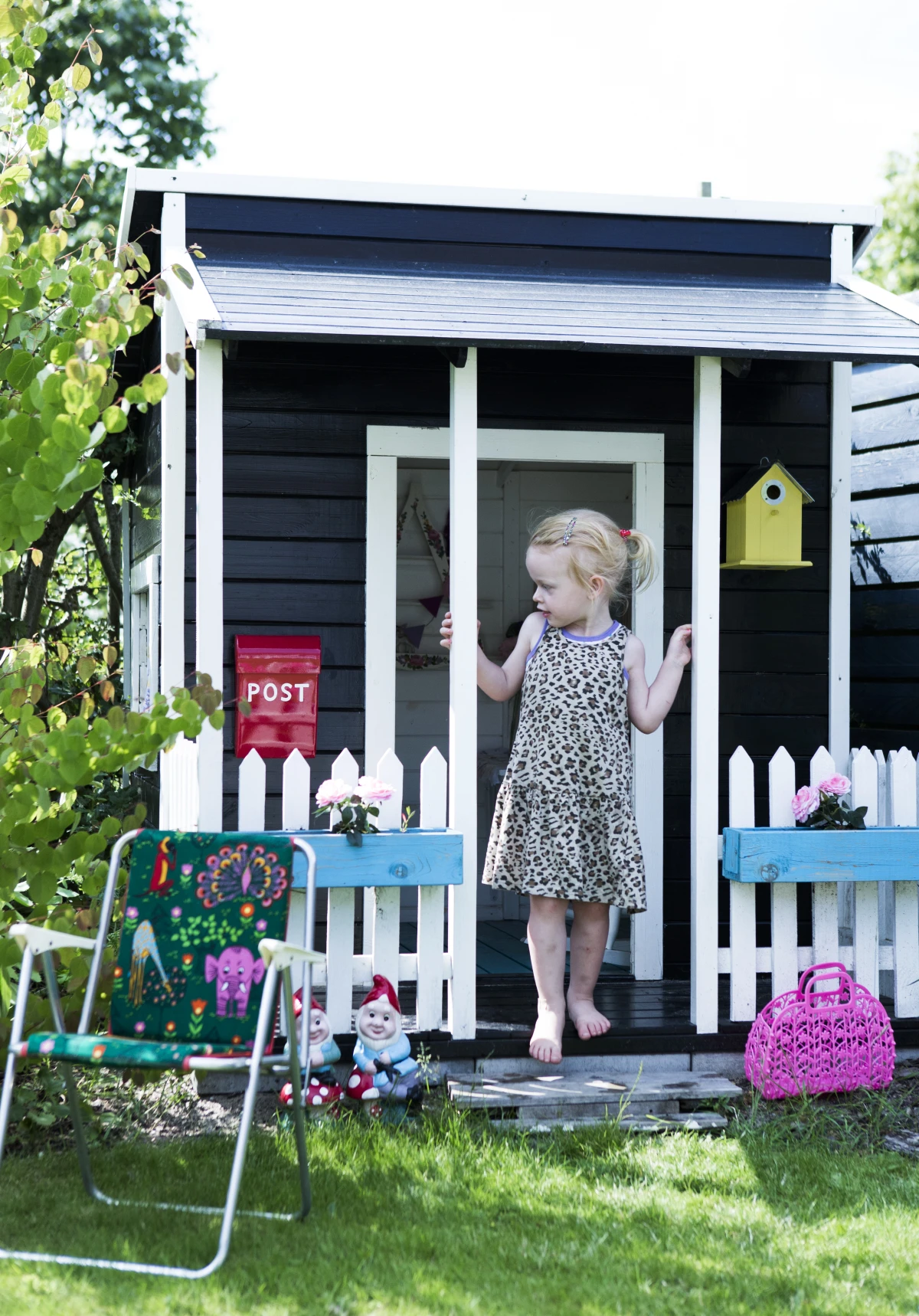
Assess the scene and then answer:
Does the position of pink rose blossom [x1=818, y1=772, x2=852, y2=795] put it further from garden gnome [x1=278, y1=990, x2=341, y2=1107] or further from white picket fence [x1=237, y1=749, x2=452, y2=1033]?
garden gnome [x1=278, y1=990, x2=341, y2=1107]

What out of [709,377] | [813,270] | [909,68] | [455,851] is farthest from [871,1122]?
[909,68]

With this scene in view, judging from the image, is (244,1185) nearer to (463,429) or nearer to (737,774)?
(737,774)

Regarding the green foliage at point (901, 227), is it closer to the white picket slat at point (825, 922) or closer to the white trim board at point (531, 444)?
the white trim board at point (531, 444)

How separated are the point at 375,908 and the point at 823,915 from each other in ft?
4.92

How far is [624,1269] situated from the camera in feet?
9.34

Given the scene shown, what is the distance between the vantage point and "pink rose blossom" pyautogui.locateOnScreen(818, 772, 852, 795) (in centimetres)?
430

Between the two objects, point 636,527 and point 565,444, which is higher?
point 565,444

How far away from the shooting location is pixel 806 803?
4328mm

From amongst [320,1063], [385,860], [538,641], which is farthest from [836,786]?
[320,1063]

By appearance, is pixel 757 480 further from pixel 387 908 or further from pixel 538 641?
pixel 387 908

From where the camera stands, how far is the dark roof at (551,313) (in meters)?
3.89

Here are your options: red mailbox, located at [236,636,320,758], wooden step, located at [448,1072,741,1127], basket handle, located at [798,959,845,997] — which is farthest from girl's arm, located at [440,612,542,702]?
basket handle, located at [798,959,845,997]

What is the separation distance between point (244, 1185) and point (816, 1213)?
141cm

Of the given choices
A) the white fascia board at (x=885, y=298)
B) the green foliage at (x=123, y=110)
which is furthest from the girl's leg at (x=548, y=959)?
the green foliage at (x=123, y=110)
